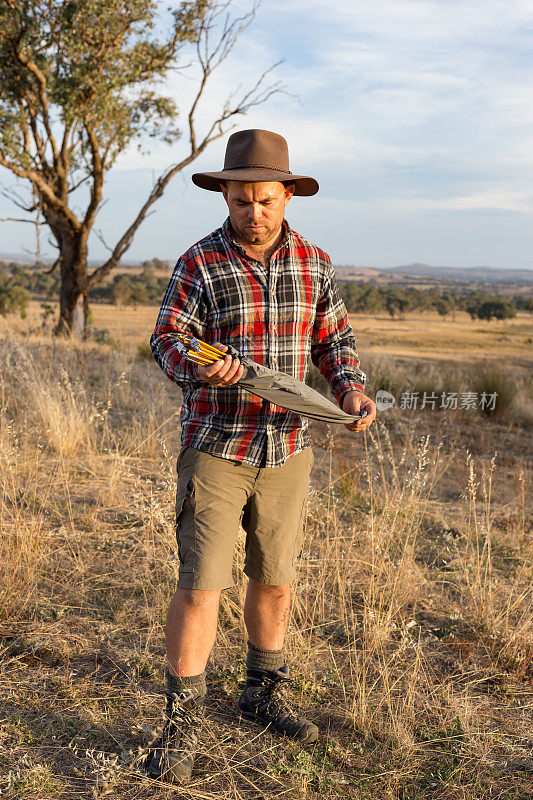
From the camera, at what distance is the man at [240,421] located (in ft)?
7.47

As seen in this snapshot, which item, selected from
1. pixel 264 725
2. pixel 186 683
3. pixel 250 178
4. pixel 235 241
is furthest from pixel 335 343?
pixel 264 725

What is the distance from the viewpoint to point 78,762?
7.86 ft

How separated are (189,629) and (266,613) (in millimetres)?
417

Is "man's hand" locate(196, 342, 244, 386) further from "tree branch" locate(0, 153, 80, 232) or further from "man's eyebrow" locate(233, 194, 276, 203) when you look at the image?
"tree branch" locate(0, 153, 80, 232)

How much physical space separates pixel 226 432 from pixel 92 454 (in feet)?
11.7

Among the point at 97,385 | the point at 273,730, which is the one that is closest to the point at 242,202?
the point at 273,730

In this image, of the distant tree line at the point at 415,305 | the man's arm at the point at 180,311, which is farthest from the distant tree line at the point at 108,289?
the man's arm at the point at 180,311

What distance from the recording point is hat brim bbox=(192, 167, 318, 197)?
229cm

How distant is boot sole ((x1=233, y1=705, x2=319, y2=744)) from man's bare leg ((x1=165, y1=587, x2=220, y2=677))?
Result: 0.53 metres

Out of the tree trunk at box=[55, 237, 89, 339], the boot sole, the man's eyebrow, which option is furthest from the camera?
the tree trunk at box=[55, 237, 89, 339]

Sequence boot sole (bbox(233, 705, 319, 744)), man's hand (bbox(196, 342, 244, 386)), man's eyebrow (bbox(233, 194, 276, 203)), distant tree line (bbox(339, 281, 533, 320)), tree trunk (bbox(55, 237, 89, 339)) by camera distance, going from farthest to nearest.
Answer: distant tree line (bbox(339, 281, 533, 320)), tree trunk (bbox(55, 237, 89, 339)), boot sole (bbox(233, 705, 319, 744)), man's eyebrow (bbox(233, 194, 276, 203)), man's hand (bbox(196, 342, 244, 386))

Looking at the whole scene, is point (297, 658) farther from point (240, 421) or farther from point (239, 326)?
point (239, 326)

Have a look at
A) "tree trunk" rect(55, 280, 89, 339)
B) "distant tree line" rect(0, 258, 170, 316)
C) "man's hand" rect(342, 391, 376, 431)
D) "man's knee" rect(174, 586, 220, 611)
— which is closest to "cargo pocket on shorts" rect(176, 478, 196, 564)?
"man's knee" rect(174, 586, 220, 611)

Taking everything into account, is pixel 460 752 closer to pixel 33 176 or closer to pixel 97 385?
pixel 97 385
